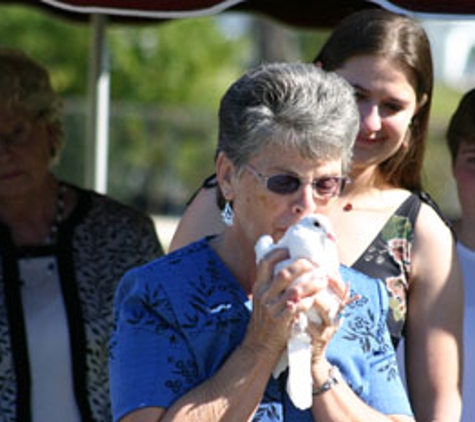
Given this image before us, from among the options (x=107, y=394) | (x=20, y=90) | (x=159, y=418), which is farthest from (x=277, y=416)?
(x=20, y=90)

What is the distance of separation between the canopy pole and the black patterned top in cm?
60

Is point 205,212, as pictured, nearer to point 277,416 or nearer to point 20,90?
point 277,416

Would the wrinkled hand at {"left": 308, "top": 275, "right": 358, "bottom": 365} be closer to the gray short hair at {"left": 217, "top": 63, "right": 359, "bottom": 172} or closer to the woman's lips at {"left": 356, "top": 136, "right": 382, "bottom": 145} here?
the gray short hair at {"left": 217, "top": 63, "right": 359, "bottom": 172}

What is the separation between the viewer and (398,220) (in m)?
2.91

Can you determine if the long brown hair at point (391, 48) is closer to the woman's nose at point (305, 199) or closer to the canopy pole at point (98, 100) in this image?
the woman's nose at point (305, 199)

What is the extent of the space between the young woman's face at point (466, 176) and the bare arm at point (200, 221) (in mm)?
924

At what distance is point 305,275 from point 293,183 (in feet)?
0.73

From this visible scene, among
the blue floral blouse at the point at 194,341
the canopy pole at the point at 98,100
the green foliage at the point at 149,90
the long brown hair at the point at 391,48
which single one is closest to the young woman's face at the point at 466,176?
the long brown hair at the point at 391,48

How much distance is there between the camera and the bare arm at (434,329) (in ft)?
9.03

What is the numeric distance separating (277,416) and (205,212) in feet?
2.67

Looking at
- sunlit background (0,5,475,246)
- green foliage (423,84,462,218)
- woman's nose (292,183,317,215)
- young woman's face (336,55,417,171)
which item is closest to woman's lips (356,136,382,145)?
young woman's face (336,55,417,171)

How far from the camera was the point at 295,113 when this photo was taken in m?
2.23

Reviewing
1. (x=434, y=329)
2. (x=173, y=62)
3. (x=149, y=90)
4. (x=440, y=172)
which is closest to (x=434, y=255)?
(x=434, y=329)

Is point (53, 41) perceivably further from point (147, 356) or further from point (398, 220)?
point (147, 356)
